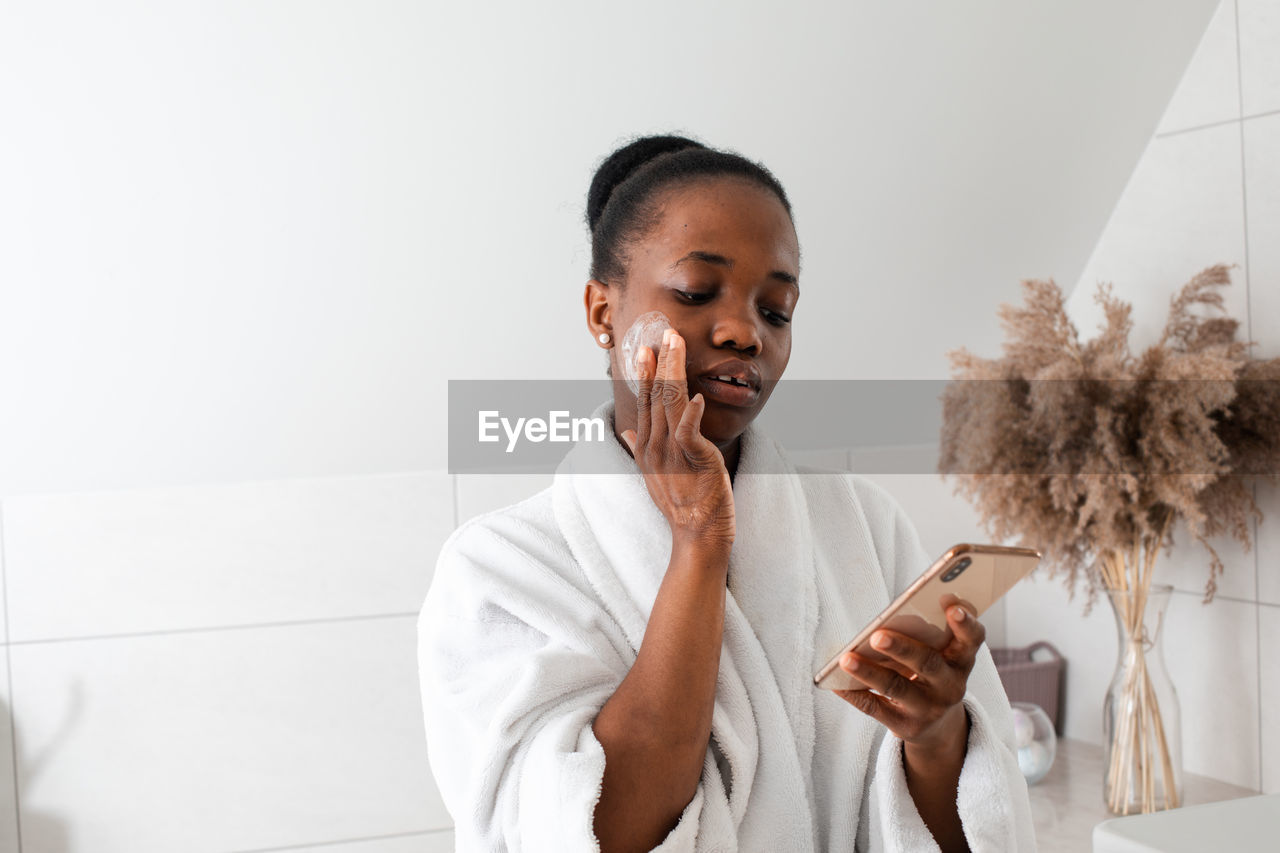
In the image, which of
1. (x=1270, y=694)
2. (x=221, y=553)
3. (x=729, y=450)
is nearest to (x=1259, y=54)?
(x=1270, y=694)

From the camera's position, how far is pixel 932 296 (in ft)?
6.23

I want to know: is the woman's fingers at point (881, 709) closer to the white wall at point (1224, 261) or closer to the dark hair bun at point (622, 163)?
the dark hair bun at point (622, 163)

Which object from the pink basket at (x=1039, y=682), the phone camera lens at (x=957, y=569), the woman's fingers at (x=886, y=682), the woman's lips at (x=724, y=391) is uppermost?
the woman's lips at (x=724, y=391)

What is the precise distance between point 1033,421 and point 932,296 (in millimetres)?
369

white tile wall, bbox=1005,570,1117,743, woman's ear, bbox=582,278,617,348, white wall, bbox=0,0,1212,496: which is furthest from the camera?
white tile wall, bbox=1005,570,1117,743

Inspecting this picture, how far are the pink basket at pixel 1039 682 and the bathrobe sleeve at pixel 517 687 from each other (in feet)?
4.40

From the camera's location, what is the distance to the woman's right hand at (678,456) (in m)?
0.78

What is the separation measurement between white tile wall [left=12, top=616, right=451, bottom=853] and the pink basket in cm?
101

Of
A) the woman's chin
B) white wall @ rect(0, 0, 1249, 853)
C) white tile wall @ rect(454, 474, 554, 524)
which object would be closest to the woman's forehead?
the woman's chin

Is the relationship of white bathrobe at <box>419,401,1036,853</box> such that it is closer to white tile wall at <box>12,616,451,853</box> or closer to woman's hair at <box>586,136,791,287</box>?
woman's hair at <box>586,136,791,287</box>

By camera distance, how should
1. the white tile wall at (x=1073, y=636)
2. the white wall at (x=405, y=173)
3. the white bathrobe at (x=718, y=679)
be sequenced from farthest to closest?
the white tile wall at (x=1073, y=636)
the white wall at (x=405, y=173)
the white bathrobe at (x=718, y=679)

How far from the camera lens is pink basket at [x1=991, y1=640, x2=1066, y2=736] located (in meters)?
1.98

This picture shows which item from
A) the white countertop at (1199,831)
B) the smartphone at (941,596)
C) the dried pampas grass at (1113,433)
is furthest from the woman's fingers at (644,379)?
the dried pampas grass at (1113,433)

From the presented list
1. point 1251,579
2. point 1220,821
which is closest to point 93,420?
point 1220,821
